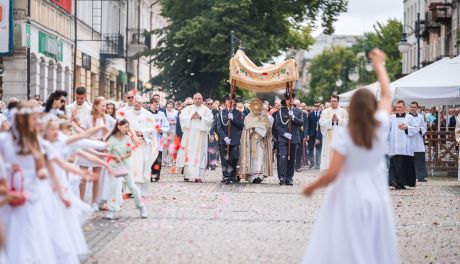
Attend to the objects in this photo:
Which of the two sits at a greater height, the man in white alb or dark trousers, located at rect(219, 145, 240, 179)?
the man in white alb

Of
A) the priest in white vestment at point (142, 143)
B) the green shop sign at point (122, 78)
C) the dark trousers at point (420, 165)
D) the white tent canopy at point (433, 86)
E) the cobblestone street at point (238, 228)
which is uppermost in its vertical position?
the green shop sign at point (122, 78)

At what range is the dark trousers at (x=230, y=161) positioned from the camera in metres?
23.0

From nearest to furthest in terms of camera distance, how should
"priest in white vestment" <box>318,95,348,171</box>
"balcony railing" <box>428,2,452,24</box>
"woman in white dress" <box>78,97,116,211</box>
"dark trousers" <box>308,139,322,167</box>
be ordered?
"woman in white dress" <box>78,97,116,211</box> < "priest in white vestment" <box>318,95,348,171</box> < "dark trousers" <box>308,139,322,167</box> < "balcony railing" <box>428,2,452,24</box>

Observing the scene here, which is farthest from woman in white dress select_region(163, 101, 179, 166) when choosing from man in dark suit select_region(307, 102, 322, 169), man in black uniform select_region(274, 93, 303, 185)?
man in black uniform select_region(274, 93, 303, 185)

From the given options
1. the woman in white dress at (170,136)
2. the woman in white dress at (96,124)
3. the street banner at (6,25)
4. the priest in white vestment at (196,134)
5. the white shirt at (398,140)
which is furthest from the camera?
the street banner at (6,25)

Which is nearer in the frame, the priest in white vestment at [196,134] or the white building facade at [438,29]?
the priest in white vestment at [196,134]

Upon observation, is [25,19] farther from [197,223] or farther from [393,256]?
[393,256]

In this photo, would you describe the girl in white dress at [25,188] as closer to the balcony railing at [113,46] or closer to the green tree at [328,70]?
the balcony railing at [113,46]

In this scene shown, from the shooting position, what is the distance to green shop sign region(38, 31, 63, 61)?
124 feet

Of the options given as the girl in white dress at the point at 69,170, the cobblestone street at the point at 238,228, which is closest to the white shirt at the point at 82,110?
the cobblestone street at the point at 238,228

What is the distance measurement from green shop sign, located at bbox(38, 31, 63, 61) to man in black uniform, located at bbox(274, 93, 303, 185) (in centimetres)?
1682

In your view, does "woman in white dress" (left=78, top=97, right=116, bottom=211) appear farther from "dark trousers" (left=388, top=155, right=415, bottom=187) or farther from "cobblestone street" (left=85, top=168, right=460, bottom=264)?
"dark trousers" (left=388, top=155, right=415, bottom=187)

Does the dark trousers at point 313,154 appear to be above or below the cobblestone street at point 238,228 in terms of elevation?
above

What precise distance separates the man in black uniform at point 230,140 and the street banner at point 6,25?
1321 centimetres
